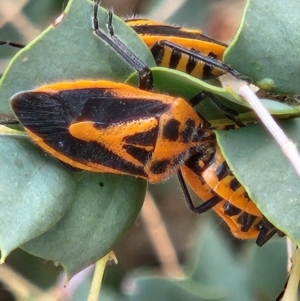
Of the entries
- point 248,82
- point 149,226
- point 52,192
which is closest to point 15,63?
point 52,192

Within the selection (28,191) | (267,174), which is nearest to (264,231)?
(267,174)

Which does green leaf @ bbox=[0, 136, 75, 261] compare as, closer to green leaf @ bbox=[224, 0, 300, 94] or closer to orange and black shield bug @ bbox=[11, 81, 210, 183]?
orange and black shield bug @ bbox=[11, 81, 210, 183]

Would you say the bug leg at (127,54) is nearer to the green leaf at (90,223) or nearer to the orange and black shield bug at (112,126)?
the orange and black shield bug at (112,126)

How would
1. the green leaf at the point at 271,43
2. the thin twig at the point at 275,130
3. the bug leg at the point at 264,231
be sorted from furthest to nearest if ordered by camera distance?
the bug leg at the point at 264,231 → the green leaf at the point at 271,43 → the thin twig at the point at 275,130

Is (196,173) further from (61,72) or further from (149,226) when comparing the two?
(149,226)

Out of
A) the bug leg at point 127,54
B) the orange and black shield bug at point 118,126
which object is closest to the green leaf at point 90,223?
the orange and black shield bug at point 118,126

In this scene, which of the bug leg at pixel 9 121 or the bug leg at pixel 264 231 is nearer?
the bug leg at pixel 9 121

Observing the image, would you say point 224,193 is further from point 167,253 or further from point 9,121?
point 167,253
